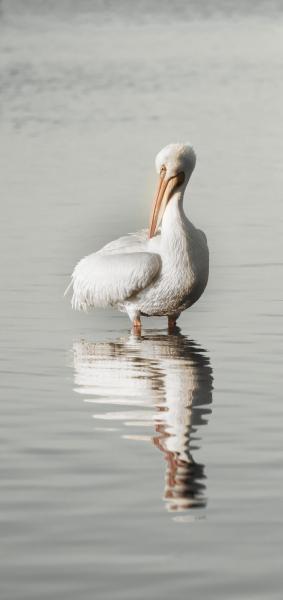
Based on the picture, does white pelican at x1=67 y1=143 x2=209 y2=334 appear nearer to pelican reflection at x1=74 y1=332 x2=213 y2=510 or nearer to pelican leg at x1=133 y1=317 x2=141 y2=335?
pelican leg at x1=133 y1=317 x2=141 y2=335

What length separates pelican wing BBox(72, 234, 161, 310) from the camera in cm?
1019

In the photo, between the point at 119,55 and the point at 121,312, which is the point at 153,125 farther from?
the point at 119,55

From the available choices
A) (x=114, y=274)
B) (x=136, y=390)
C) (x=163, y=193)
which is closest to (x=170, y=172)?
(x=163, y=193)

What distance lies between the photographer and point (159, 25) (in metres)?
52.8

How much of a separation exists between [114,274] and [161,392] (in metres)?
2.43

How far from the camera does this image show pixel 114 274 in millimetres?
10359

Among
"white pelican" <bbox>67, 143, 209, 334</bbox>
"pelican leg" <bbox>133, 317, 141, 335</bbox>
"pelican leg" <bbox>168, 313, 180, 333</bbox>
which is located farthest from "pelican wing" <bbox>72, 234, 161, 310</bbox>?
"pelican leg" <bbox>168, 313, 180, 333</bbox>

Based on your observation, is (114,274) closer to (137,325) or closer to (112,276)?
(112,276)

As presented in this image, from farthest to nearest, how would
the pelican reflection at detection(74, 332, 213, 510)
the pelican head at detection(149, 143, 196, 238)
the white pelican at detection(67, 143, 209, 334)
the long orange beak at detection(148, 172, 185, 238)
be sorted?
the long orange beak at detection(148, 172, 185, 238), the pelican head at detection(149, 143, 196, 238), the white pelican at detection(67, 143, 209, 334), the pelican reflection at detection(74, 332, 213, 510)

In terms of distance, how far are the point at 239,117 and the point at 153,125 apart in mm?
2075

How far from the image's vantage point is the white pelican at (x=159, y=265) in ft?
33.4

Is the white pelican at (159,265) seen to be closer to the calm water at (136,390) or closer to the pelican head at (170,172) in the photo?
the pelican head at (170,172)

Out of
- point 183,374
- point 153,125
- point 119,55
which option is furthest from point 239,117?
point 183,374

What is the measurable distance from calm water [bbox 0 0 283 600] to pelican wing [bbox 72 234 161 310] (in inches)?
8.2
